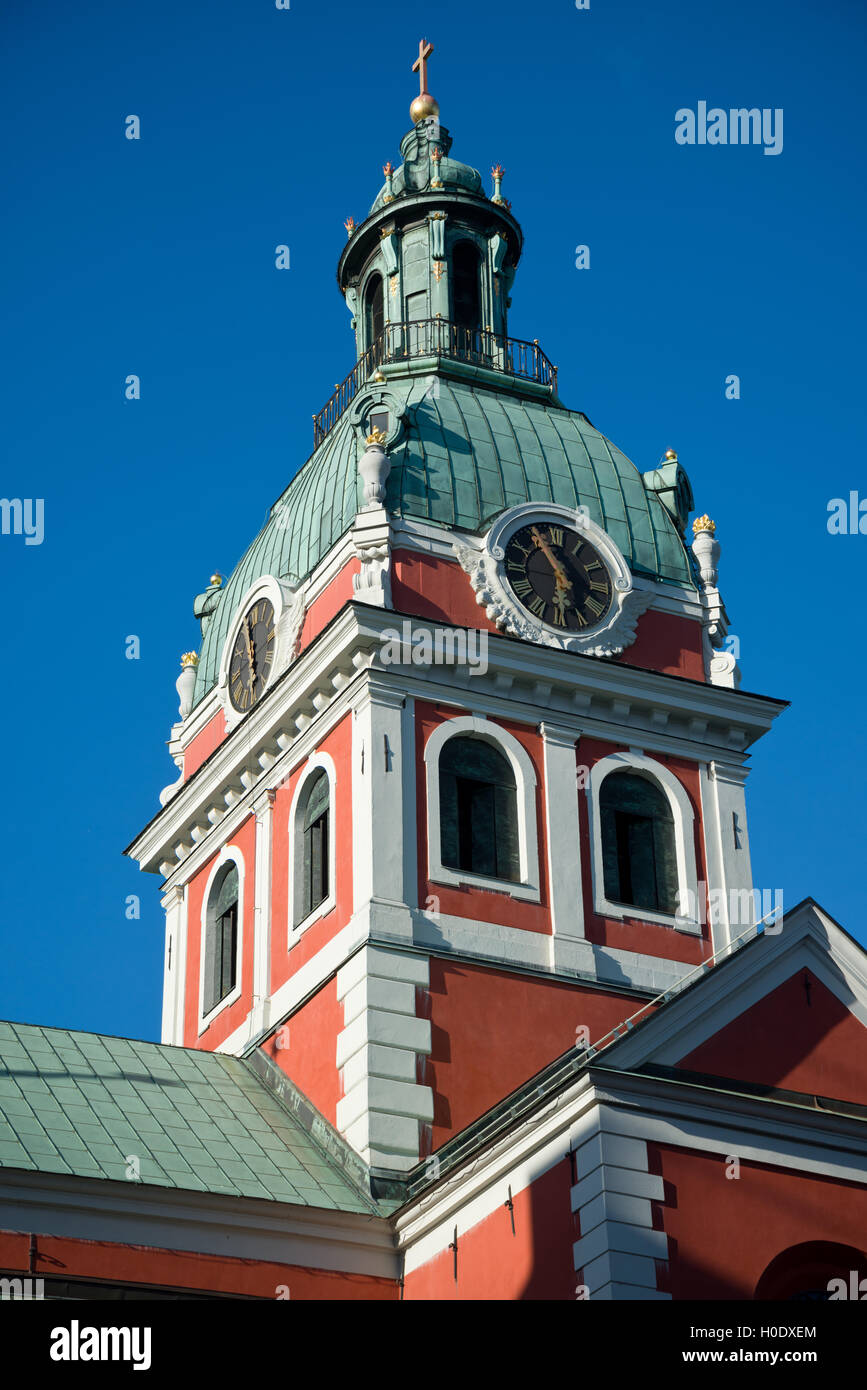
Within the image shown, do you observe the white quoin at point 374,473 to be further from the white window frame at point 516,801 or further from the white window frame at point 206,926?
the white window frame at point 206,926

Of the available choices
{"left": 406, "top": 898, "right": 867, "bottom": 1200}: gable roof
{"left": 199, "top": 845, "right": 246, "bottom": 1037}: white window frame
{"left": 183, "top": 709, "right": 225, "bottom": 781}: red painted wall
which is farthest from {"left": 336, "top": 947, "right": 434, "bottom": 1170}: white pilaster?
{"left": 183, "top": 709, "right": 225, "bottom": 781}: red painted wall

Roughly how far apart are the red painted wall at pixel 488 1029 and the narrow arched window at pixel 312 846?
2.73 meters

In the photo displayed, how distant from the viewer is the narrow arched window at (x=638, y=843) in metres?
33.6

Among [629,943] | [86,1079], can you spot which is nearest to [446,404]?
[629,943]

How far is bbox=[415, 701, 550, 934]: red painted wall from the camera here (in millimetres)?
31688

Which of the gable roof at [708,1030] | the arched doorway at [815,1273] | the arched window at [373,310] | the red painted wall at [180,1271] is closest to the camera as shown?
the arched doorway at [815,1273]

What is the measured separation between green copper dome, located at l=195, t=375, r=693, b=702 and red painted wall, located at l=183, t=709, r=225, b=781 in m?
0.91

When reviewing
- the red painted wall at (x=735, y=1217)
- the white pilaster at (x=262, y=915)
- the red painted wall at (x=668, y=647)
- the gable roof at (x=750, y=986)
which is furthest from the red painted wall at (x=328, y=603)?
the red painted wall at (x=735, y=1217)

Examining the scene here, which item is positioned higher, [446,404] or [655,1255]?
[446,404]

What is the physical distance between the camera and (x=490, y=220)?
40375mm

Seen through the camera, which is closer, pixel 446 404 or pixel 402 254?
pixel 446 404
